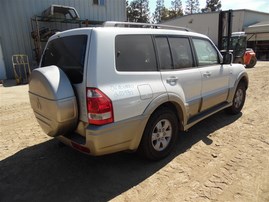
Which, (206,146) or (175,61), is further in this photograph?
(206,146)

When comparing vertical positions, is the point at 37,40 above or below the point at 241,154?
above

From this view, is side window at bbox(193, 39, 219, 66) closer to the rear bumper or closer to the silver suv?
the silver suv

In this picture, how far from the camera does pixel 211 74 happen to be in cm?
414

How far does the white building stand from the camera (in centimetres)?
2528

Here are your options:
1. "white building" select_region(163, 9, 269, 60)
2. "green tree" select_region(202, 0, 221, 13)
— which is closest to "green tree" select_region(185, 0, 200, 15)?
"green tree" select_region(202, 0, 221, 13)

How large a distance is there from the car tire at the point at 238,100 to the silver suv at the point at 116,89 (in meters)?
1.94

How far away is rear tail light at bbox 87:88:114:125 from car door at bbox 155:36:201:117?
1022 millimetres

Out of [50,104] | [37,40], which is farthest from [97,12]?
[50,104]

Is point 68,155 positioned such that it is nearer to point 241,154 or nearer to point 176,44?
point 176,44

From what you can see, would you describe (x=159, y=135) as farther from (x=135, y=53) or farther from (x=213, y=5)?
(x=213, y=5)

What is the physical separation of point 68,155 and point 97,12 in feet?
43.3

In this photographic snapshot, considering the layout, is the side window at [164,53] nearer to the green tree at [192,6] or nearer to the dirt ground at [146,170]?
the dirt ground at [146,170]

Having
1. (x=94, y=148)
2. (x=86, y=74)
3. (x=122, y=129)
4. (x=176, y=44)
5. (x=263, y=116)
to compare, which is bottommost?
(x=263, y=116)

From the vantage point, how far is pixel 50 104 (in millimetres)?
2654
